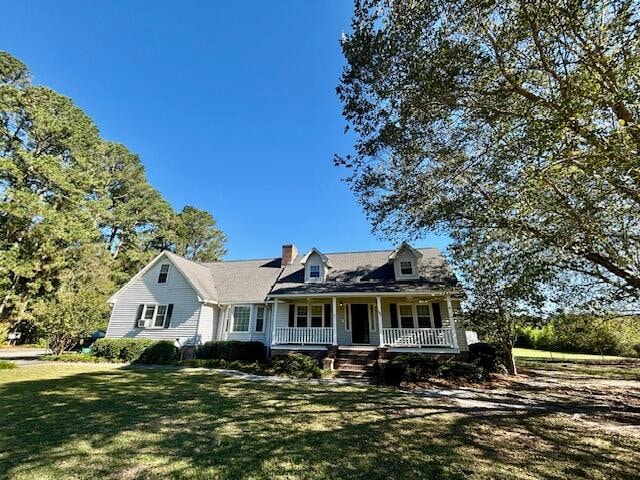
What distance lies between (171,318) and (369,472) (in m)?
17.2

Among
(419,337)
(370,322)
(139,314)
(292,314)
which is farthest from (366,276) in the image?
(139,314)

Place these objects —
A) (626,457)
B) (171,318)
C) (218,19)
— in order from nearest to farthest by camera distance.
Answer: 1. (626,457)
2. (218,19)
3. (171,318)

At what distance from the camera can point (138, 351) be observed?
1594cm

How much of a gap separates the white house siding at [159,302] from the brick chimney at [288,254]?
6487 mm

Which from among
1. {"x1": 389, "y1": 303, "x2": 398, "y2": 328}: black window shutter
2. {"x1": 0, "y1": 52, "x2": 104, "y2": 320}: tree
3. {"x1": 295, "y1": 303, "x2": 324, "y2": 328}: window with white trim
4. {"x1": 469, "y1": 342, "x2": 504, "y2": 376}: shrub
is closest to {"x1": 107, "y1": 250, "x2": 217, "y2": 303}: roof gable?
{"x1": 295, "y1": 303, "x2": 324, "y2": 328}: window with white trim

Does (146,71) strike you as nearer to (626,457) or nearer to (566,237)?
(566,237)

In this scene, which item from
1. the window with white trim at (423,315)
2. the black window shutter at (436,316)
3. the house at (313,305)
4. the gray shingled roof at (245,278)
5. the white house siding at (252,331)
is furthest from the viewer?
the gray shingled roof at (245,278)

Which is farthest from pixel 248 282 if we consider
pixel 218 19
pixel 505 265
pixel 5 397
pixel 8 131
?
pixel 8 131

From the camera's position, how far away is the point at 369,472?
409cm

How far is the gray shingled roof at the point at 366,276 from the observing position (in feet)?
50.0

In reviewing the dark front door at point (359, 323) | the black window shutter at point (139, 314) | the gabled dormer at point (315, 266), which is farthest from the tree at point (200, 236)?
the dark front door at point (359, 323)

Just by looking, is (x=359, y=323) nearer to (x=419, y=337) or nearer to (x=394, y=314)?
(x=394, y=314)

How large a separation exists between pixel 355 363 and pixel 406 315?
13.1ft

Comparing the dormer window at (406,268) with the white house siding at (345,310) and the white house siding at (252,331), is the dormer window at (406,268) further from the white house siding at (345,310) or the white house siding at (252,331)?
the white house siding at (252,331)
